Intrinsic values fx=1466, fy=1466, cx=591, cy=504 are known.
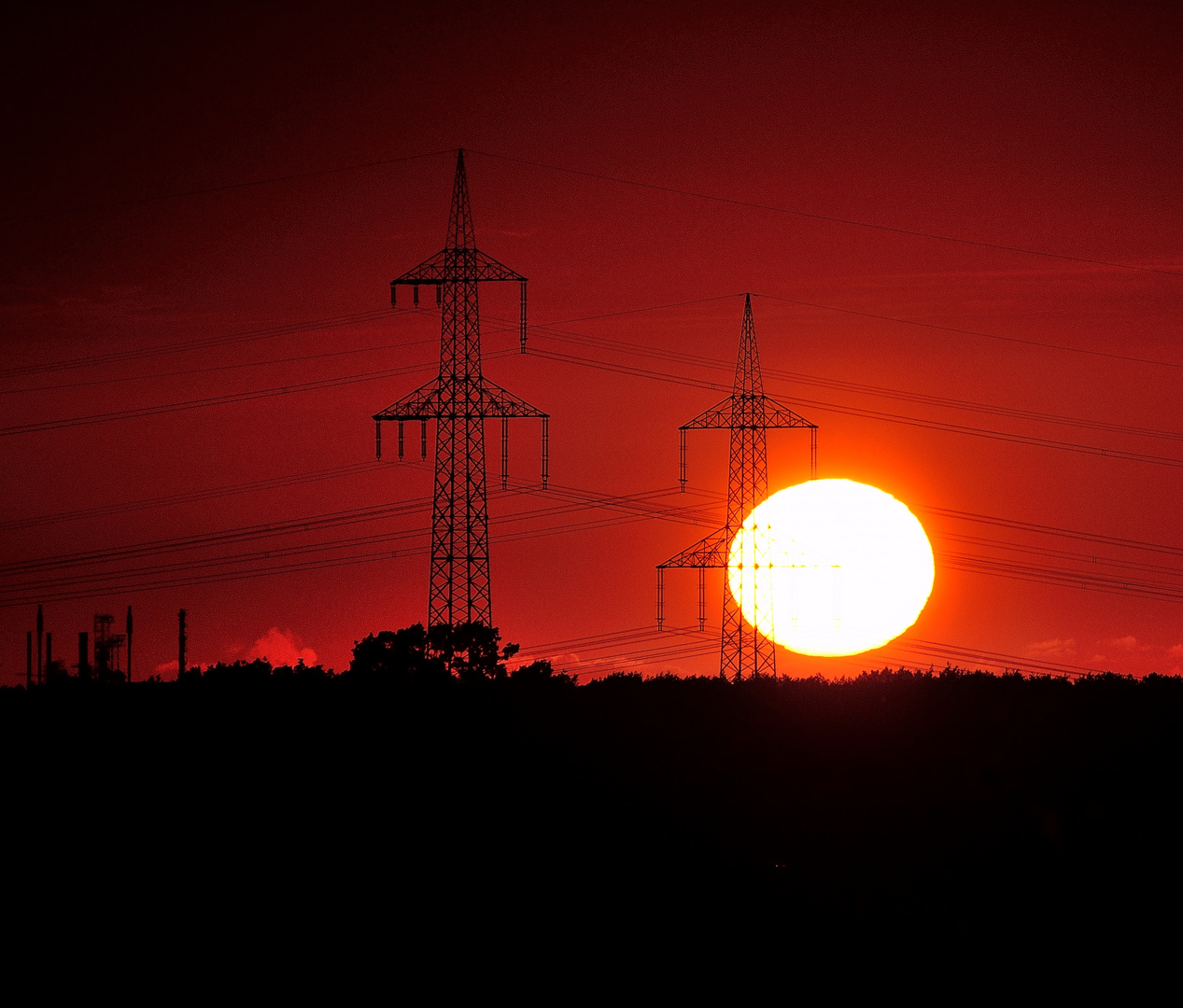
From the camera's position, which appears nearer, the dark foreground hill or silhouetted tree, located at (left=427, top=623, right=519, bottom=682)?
the dark foreground hill

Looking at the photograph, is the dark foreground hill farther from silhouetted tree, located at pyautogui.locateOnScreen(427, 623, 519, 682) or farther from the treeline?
silhouetted tree, located at pyautogui.locateOnScreen(427, 623, 519, 682)

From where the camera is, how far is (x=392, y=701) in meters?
50.7

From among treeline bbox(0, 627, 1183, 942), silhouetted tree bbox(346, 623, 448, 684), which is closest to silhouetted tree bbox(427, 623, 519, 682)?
silhouetted tree bbox(346, 623, 448, 684)

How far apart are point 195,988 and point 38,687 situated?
89.2 ft

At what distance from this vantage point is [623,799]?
42.9 metres

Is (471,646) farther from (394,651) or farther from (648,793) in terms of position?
(648,793)

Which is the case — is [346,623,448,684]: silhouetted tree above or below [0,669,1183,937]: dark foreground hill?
above

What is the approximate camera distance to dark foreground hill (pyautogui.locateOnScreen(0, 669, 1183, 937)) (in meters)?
36.0

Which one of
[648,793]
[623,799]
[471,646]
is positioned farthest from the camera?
[471,646]

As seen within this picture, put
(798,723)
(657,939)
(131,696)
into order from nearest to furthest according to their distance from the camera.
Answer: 1. (657,939)
2. (798,723)
3. (131,696)

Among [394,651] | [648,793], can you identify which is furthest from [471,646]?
[648,793]

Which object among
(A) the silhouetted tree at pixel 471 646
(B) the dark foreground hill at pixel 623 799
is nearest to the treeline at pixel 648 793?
(B) the dark foreground hill at pixel 623 799

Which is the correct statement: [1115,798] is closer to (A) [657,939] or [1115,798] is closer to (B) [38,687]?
(A) [657,939]

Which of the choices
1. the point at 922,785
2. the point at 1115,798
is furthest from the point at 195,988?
the point at 1115,798
